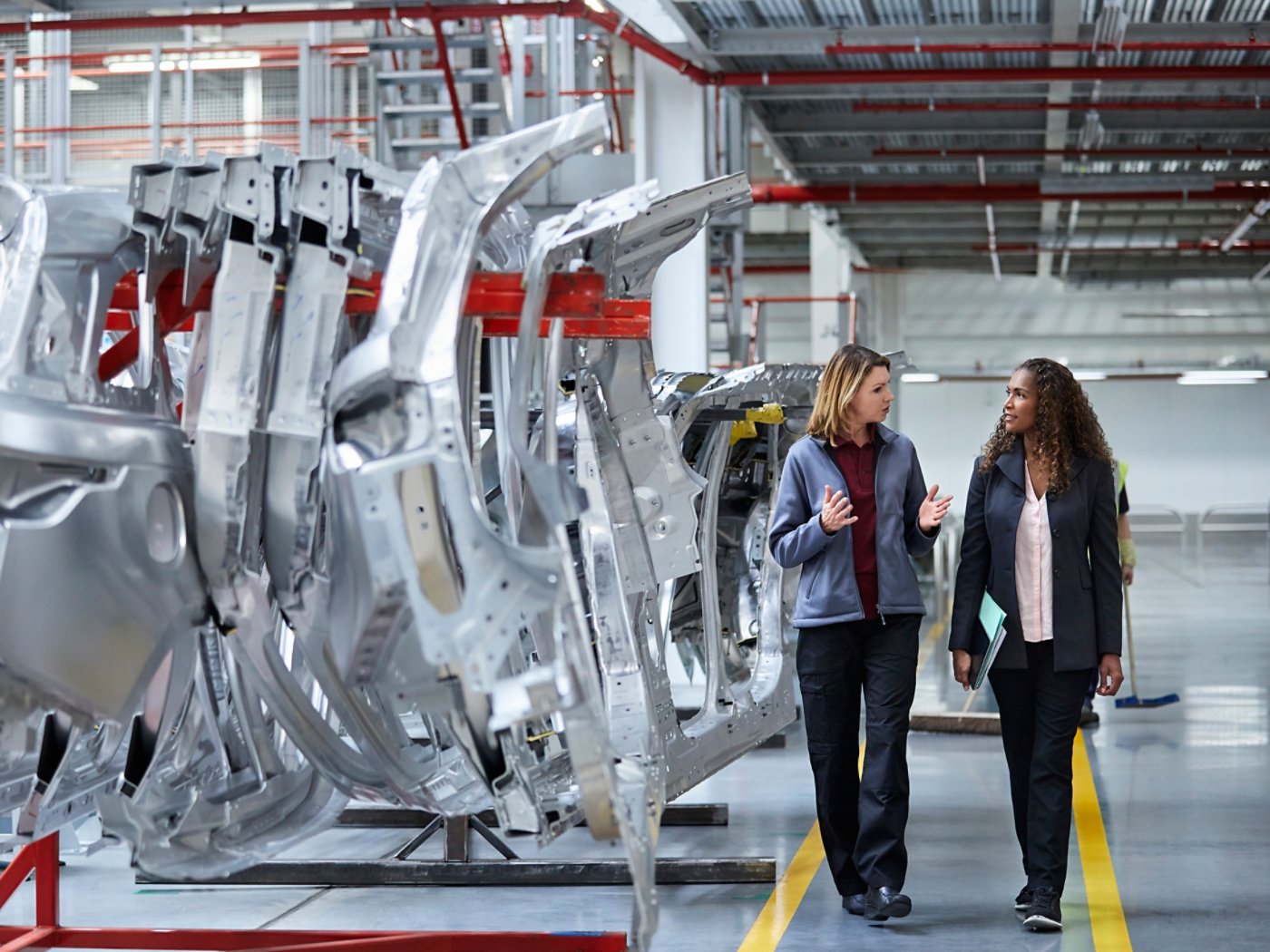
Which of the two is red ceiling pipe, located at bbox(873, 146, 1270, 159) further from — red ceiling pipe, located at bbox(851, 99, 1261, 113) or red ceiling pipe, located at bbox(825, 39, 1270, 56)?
red ceiling pipe, located at bbox(825, 39, 1270, 56)

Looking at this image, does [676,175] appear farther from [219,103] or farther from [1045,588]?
[219,103]

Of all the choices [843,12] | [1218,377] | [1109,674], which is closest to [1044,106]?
[843,12]

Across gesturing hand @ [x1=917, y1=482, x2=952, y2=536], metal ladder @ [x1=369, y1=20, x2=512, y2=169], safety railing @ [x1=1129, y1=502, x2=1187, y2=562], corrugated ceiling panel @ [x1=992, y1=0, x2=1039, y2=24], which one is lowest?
safety railing @ [x1=1129, y1=502, x2=1187, y2=562]

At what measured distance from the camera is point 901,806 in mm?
5262

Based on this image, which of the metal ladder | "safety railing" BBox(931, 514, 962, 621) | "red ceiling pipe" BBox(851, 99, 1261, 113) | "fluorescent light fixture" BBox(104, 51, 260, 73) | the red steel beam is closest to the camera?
the red steel beam

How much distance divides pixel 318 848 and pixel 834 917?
2540 millimetres

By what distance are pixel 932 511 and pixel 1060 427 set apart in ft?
1.79

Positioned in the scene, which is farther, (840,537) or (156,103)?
(156,103)

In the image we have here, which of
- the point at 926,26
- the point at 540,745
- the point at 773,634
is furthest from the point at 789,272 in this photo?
the point at 540,745

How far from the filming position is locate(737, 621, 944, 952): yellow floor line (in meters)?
5.19

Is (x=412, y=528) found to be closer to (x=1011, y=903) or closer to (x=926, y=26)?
(x=1011, y=903)

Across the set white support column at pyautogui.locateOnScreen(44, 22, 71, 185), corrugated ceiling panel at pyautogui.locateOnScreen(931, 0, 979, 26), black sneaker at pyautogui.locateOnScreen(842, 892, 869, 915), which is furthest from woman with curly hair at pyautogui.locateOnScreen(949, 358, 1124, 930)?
white support column at pyautogui.locateOnScreen(44, 22, 71, 185)

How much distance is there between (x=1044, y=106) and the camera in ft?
43.7

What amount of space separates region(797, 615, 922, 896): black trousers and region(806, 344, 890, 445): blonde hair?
0.68 m
